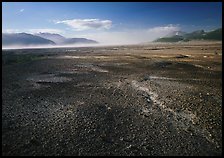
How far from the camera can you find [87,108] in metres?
17.7

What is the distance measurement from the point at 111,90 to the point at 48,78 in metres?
10.6

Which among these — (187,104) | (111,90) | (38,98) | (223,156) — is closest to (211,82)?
→ (187,104)

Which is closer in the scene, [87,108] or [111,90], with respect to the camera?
[87,108]

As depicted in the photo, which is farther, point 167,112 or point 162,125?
point 167,112

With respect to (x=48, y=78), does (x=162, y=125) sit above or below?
below

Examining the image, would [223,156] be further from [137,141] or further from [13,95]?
[13,95]

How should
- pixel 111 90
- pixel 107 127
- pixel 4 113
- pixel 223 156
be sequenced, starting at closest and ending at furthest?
pixel 223 156, pixel 107 127, pixel 4 113, pixel 111 90

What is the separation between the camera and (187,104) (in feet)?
60.7

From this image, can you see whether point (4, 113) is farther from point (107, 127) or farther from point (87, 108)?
point (107, 127)

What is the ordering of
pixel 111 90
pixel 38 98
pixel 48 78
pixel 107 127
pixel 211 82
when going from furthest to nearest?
pixel 48 78
pixel 211 82
pixel 111 90
pixel 38 98
pixel 107 127

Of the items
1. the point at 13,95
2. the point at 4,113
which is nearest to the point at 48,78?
the point at 13,95

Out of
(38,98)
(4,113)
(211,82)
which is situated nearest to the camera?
(4,113)

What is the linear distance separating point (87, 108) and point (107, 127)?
3.75 metres

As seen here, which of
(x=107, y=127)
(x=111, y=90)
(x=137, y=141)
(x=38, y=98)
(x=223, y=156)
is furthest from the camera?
(x=111, y=90)
